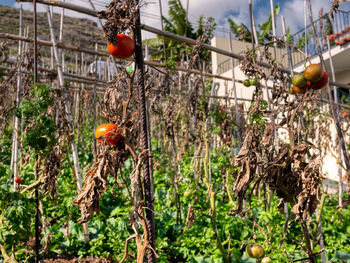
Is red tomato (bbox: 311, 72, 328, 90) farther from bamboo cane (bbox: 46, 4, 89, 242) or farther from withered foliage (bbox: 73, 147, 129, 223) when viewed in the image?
bamboo cane (bbox: 46, 4, 89, 242)

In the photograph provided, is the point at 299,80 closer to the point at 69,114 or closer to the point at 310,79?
the point at 310,79

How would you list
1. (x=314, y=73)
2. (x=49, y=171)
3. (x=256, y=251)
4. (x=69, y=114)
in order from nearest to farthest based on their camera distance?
(x=314, y=73) → (x=256, y=251) → (x=49, y=171) → (x=69, y=114)

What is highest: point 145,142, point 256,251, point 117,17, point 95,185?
point 117,17

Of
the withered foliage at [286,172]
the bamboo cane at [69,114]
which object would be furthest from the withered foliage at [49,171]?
the withered foliage at [286,172]

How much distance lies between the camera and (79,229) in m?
2.82

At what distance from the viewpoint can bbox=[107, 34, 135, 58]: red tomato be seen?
1.04 m

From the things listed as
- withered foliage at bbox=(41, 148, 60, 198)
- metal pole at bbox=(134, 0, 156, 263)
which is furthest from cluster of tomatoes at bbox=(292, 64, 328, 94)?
withered foliage at bbox=(41, 148, 60, 198)

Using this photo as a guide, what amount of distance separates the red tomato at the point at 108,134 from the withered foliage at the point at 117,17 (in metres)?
0.32

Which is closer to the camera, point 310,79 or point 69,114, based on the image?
point 310,79

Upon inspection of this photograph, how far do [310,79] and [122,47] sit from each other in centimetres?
80

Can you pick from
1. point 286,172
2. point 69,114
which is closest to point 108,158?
point 286,172

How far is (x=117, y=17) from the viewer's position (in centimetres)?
103

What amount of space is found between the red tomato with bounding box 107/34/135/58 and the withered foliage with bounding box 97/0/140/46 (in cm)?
A: 3

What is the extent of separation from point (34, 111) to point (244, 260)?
199 cm
